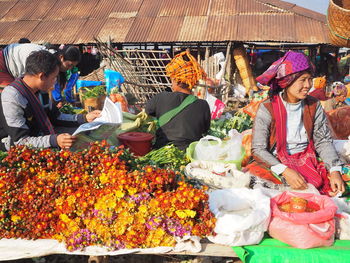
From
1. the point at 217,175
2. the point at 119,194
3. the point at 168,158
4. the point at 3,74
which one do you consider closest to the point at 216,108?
the point at 168,158

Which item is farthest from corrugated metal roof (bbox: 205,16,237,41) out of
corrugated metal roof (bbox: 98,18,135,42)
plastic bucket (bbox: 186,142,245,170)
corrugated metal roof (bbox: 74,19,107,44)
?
plastic bucket (bbox: 186,142,245,170)

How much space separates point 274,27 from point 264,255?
31.2ft

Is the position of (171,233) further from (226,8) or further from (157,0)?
(157,0)

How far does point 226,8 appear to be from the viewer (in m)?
11.0

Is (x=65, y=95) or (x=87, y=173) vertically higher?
(x=87, y=173)

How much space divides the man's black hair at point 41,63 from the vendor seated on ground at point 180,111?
1.14 metres

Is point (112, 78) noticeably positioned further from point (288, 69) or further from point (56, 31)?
point (56, 31)

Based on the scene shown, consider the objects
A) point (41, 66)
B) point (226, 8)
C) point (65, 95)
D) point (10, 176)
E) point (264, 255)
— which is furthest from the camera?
point (226, 8)

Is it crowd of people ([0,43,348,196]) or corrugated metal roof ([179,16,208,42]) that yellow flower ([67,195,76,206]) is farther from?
corrugated metal roof ([179,16,208,42])

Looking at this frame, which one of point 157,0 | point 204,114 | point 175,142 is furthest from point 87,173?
point 157,0

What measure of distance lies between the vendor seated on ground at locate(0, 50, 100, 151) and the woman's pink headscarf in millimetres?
1731

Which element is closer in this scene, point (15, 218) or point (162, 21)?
point (15, 218)

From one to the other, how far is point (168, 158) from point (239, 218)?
1147 millimetres

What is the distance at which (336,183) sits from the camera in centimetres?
243
